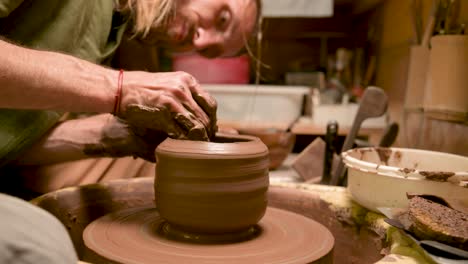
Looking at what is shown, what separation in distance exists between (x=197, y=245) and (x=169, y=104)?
1.05 ft

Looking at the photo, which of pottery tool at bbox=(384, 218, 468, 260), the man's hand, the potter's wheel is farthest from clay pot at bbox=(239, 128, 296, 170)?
pottery tool at bbox=(384, 218, 468, 260)

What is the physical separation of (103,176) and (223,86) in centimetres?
157

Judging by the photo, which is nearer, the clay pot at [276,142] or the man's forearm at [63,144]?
the man's forearm at [63,144]

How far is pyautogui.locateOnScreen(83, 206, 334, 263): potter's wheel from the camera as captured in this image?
0.92m

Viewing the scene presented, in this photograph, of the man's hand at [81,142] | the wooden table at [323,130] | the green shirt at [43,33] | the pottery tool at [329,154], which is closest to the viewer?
the green shirt at [43,33]

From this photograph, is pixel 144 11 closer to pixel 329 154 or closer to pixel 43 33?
pixel 43 33

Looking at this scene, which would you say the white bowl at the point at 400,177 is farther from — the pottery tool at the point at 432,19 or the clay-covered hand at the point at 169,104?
the pottery tool at the point at 432,19

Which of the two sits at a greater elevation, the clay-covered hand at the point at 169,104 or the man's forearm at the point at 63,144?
the clay-covered hand at the point at 169,104

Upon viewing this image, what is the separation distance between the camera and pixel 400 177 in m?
1.04

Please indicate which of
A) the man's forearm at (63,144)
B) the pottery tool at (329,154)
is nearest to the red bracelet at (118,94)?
Result: the man's forearm at (63,144)

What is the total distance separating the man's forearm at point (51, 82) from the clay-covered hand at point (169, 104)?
0.05 m

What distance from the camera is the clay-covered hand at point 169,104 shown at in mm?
1077

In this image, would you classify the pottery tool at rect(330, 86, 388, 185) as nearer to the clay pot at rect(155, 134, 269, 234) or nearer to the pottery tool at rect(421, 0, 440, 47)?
the pottery tool at rect(421, 0, 440, 47)

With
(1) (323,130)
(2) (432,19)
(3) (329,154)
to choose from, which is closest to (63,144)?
(3) (329,154)
